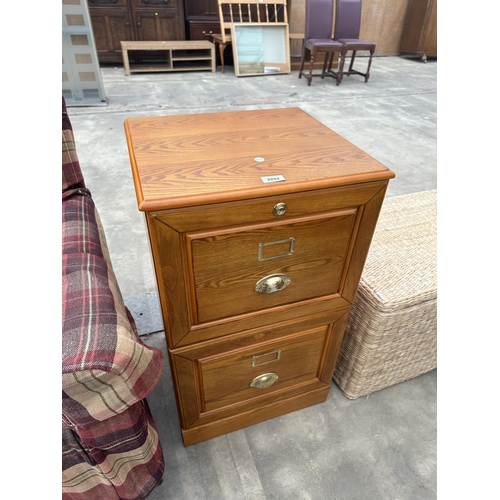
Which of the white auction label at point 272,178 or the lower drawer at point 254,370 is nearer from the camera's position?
the white auction label at point 272,178

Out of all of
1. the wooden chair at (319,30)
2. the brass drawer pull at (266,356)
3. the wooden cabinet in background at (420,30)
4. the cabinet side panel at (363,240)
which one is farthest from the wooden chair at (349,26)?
the brass drawer pull at (266,356)

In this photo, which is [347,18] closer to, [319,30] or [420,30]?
[319,30]

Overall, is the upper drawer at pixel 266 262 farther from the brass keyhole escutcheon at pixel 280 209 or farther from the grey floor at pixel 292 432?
the grey floor at pixel 292 432

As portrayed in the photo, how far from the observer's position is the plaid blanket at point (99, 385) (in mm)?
597

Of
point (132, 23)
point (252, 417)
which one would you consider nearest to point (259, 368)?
point (252, 417)

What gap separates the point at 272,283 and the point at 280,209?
21 centimetres

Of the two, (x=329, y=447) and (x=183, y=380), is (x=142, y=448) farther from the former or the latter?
(x=329, y=447)

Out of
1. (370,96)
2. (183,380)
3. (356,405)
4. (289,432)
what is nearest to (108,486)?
(183,380)

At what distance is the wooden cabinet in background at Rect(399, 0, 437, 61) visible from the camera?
5590 mm

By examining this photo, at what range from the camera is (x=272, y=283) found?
0.82 meters

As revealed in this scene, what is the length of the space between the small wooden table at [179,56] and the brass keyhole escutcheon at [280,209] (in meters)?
4.90

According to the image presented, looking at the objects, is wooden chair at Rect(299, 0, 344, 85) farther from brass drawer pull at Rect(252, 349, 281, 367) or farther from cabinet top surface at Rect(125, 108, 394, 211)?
brass drawer pull at Rect(252, 349, 281, 367)

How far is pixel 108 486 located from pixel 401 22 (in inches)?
300

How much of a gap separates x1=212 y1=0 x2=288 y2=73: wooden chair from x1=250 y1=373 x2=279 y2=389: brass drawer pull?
4.89 meters
